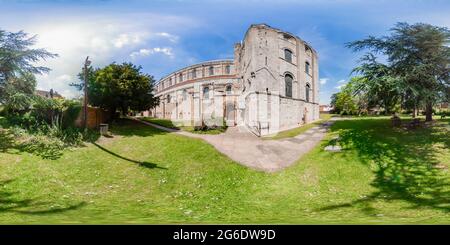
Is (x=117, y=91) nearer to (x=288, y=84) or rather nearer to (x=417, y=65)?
(x=288, y=84)

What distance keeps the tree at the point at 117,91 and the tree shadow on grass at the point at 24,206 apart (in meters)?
4.15

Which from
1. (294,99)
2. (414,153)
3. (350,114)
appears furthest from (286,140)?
(414,153)

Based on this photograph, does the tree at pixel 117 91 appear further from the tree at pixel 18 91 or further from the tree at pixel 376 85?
the tree at pixel 376 85

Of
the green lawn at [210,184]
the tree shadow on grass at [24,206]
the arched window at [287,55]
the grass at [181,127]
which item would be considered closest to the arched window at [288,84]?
the arched window at [287,55]

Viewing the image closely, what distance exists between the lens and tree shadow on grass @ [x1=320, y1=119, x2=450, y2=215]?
636 centimetres

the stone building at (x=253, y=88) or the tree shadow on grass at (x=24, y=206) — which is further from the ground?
the stone building at (x=253, y=88)

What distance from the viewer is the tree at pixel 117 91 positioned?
31.9 ft

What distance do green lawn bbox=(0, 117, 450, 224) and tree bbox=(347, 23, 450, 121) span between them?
7.26ft

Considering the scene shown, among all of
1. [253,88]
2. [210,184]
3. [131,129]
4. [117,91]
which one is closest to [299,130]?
[253,88]

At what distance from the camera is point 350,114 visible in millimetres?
10016

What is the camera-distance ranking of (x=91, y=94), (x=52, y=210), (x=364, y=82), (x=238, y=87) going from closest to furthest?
(x=52, y=210), (x=238, y=87), (x=91, y=94), (x=364, y=82)

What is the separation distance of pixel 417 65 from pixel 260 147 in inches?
299

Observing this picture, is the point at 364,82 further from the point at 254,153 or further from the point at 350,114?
the point at 254,153

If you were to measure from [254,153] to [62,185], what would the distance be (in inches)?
249
